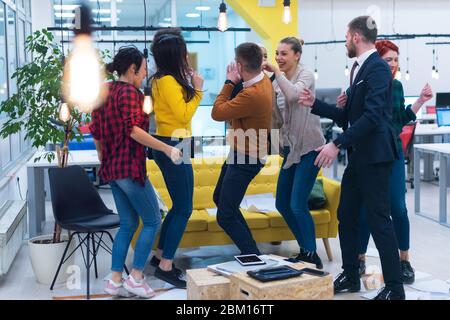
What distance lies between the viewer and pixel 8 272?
462 cm

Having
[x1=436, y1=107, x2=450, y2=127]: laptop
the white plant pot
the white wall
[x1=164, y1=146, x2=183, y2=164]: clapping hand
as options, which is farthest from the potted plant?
the white wall

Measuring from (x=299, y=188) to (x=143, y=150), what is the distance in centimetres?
120

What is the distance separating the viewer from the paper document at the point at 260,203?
16.2 feet

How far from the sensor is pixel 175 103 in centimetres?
384

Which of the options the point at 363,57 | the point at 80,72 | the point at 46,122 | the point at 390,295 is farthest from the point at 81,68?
the point at 390,295

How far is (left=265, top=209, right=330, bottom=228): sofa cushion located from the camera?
4789 millimetres

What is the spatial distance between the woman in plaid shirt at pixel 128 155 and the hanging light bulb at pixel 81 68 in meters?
0.41

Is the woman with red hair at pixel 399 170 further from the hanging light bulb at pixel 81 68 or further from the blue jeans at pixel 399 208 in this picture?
the hanging light bulb at pixel 81 68

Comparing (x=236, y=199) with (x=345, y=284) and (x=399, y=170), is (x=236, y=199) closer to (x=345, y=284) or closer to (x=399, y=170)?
(x=345, y=284)

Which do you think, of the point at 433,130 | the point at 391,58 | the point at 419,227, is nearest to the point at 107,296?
the point at 391,58

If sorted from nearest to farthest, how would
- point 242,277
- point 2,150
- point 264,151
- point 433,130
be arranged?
point 242,277 < point 264,151 < point 2,150 < point 433,130

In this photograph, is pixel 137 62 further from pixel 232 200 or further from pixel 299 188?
pixel 299 188

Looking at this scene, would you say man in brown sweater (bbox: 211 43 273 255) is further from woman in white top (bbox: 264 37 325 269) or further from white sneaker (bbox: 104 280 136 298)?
white sneaker (bbox: 104 280 136 298)

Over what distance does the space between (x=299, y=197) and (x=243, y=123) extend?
73cm
